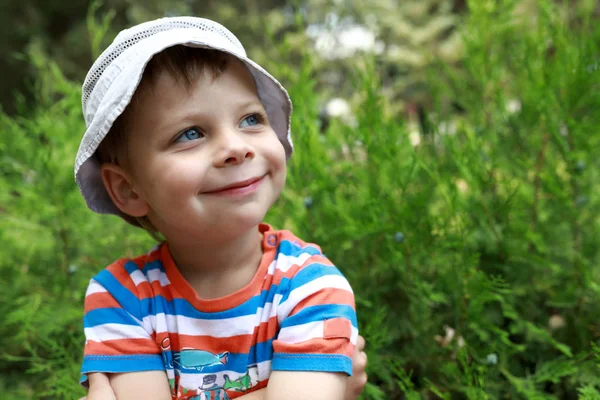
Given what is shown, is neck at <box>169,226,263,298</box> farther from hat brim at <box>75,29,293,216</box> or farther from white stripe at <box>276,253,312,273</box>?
hat brim at <box>75,29,293,216</box>

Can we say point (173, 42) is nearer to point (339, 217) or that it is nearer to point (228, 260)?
point (228, 260)

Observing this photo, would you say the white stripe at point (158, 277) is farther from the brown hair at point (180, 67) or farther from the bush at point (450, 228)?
the bush at point (450, 228)

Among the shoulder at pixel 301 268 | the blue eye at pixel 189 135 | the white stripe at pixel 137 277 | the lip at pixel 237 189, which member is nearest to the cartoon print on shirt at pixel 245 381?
the shoulder at pixel 301 268

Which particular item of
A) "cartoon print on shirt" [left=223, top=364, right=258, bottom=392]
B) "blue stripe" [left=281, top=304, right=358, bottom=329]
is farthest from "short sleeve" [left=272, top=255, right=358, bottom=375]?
"cartoon print on shirt" [left=223, top=364, right=258, bottom=392]

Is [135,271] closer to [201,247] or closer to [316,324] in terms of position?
[201,247]

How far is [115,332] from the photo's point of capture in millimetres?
1380

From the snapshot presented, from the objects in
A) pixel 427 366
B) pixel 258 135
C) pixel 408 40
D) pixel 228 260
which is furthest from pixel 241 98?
pixel 408 40

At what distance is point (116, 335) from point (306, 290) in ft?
1.49

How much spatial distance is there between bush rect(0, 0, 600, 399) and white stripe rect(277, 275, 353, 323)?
0.41m

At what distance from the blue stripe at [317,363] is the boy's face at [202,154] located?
30cm

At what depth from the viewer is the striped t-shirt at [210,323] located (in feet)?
4.35

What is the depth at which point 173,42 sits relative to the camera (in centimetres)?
119

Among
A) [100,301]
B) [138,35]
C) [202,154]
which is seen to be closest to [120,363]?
[100,301]

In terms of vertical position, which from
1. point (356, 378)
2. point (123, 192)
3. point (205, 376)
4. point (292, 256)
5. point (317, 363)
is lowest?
point (356, 378)
